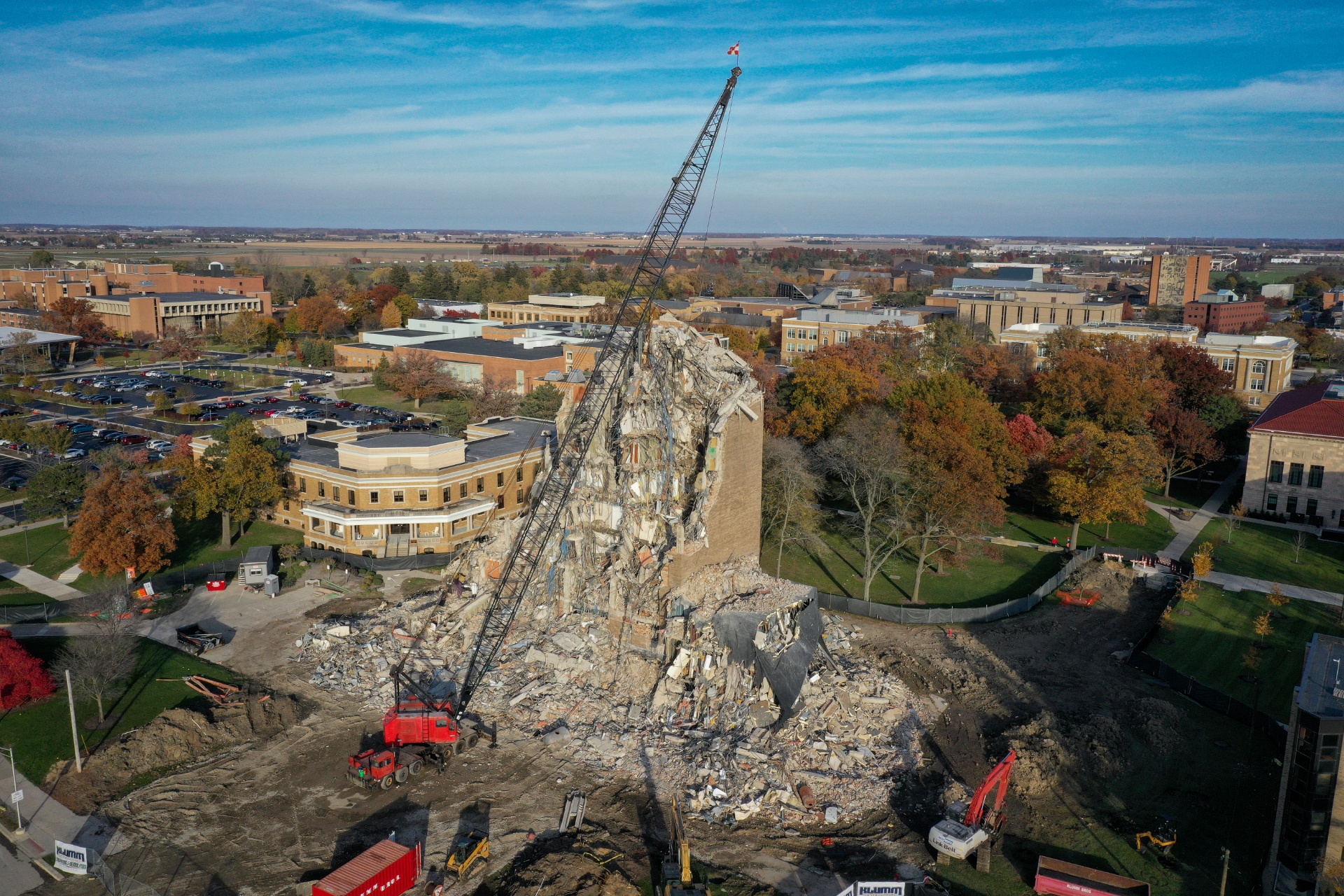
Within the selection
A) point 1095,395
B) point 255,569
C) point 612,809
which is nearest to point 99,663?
point 255,569

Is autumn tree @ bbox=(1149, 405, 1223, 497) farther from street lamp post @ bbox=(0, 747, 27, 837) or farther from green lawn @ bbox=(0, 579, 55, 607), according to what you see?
green lawn @ bbox=(0, 579, 55, 607)

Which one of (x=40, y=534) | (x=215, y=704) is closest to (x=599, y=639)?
(x=215, y=704)

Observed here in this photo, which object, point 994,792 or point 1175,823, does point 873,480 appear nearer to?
point 994,792

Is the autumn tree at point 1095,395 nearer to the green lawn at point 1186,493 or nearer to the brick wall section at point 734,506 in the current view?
the green lawn at point 1186,493

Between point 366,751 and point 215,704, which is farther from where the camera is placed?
point 215,704

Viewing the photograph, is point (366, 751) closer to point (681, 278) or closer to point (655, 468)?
point (655, 468)
